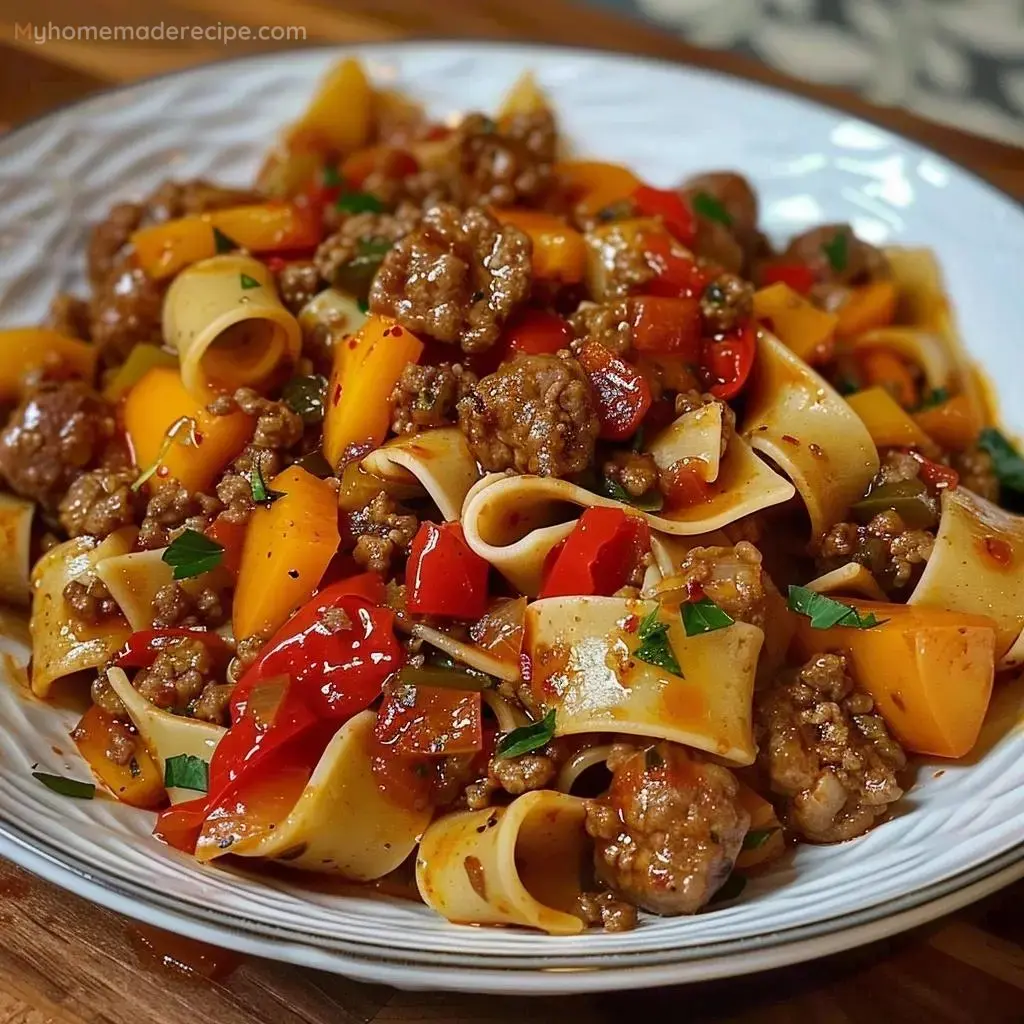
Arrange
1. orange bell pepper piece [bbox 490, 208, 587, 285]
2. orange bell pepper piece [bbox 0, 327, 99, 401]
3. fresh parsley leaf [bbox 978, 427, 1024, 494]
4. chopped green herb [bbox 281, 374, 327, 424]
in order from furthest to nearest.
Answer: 1. orange bell pepper piece [bbox 0, 327, 99, 401]
2. fresh parsley leaf [bbox 978, 427, 1024, 494]
3. orange bell pepper piece [bbox 490, 208, 587, 285]
4. chopped green herb [bbox 281, 374, 327, 424]

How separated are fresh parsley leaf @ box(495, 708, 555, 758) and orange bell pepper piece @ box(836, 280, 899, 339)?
293 centimetres

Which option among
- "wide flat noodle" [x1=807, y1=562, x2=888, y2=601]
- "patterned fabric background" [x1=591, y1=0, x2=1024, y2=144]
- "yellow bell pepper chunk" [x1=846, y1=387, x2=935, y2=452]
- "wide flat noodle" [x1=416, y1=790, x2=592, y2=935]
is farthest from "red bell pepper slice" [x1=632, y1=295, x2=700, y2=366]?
"patterned fabric background" [x1=591, y1=0, x2=1024, y2=144]

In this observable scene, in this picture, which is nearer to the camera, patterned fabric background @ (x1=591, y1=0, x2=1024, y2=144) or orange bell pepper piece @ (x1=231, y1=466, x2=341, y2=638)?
orange bell pepper piece @ (x1=231, y1=466, x2=341, y2=638)

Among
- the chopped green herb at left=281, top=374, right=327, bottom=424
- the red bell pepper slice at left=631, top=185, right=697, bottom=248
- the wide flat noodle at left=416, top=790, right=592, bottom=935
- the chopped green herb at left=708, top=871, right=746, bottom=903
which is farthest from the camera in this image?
the red bell pepper slice at left=631, top=185, right=697, bottom=248

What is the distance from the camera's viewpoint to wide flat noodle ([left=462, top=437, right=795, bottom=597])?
13.0ft

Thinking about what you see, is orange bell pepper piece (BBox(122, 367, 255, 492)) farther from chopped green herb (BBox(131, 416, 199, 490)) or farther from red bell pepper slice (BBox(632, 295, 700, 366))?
red bell pepper slice (BBox(632, 295, 700, 366))

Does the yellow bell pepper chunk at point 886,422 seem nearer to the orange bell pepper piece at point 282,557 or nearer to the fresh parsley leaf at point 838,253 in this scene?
the fresh parsley leaf at point 838,253

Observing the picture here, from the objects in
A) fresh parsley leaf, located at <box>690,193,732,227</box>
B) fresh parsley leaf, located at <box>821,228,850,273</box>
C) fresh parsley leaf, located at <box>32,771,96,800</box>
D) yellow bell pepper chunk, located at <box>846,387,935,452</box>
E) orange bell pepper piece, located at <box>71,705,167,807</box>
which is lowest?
orange bell pepper piece, located at <box>71,705,167,807</box>

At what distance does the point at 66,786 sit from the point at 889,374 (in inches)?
162

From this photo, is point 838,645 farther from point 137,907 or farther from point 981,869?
point 137,907

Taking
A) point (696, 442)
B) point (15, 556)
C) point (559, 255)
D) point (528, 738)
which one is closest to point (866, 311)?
point (559, 255)

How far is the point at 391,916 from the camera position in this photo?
3.45 metres

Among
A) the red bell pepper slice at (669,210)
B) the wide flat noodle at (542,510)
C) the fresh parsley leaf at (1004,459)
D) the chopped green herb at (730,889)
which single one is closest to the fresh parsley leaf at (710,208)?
the red bell pepper slice at (669,210)

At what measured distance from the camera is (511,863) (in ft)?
10.9
